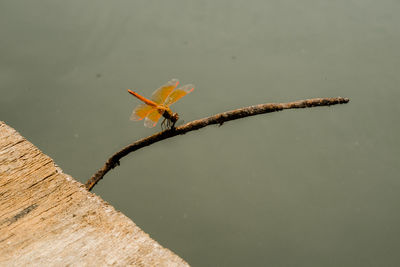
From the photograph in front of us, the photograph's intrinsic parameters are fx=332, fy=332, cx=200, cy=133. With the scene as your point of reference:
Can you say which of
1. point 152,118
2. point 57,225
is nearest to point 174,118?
point 152,118

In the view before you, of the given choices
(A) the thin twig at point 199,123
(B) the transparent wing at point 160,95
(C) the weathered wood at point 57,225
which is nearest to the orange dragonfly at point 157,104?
(B) the transparent wing at point 160,95

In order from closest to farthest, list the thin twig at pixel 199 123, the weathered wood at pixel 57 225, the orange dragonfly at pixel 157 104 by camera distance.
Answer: the weathered wood at pixel 57 225, the thin twig at pixel 199 123, the orange dragonfly at pixel 157 104

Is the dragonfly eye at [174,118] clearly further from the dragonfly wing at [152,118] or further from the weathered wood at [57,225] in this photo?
the weathered wood at [57,225]

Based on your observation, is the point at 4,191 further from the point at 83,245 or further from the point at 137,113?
the point at 137,113

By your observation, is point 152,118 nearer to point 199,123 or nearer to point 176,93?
point 176,93

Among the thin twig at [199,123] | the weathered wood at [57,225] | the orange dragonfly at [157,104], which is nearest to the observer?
the weathered wood at [57,225]

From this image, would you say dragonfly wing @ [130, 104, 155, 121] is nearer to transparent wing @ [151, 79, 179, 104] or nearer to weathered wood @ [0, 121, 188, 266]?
transparent wing @ [151, 79, 179, 104]
